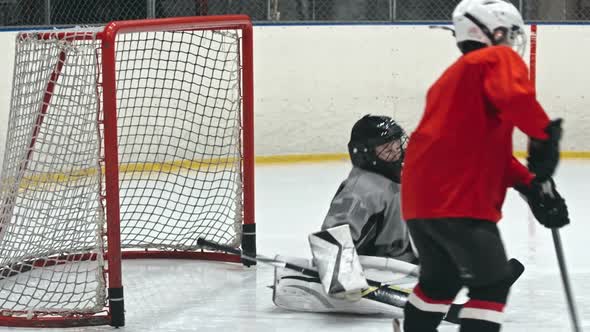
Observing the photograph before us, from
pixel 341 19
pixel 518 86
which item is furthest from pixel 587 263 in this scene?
pixel 341 19

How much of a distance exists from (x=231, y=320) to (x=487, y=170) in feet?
4.62

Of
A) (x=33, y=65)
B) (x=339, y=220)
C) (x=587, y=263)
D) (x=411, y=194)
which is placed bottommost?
(x=587, y=263)

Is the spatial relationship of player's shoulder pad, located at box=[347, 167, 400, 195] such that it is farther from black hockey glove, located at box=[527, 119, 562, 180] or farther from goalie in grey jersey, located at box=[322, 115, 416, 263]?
black hockey glove, located at box=[527, 119, 562, 180]

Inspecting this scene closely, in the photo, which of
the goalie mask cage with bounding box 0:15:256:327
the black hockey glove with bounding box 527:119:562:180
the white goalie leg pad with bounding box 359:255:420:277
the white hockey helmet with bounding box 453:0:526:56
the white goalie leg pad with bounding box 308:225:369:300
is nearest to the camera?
the black hockey glove with bounding box 527:119:562:180

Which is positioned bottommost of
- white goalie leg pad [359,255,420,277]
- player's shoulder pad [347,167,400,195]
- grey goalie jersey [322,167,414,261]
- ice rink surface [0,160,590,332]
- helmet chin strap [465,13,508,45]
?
ice rink surface [0,160,590,332]

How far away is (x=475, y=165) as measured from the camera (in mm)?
2650

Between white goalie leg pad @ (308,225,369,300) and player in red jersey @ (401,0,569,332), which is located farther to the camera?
white goalie leg pad @ (308,225,369,300)

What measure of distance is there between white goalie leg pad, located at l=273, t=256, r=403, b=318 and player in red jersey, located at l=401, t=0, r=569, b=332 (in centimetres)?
102

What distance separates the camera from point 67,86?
159 inches

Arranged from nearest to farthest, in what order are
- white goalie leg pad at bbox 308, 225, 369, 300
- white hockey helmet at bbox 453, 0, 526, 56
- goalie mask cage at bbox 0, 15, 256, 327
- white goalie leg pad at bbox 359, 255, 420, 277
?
white hockey helmet at bbox 453, 0, 526, 56 → white goalie leg pad at bbox 308, 225, 369, 300 → goalie mask cage at bbox 0, 15, 256, 327 → white goalie leg pad at bbox 359, 255, 420, 277

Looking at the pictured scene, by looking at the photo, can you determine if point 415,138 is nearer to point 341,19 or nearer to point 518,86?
point 518,86

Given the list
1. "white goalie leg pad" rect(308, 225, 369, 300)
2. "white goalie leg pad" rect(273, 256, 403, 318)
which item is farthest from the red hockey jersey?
"white goalie leg pad" rect(273, 256, 403, 318)

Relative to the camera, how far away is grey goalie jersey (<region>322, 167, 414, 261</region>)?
3742mm

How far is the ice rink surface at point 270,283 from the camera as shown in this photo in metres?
3.75
